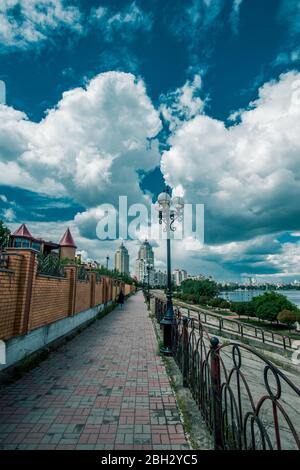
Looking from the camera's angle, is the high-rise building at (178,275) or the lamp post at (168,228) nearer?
the lamp post at (168,228)

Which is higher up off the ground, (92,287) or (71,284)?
(71,284)

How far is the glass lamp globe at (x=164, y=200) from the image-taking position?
7293 millimetres

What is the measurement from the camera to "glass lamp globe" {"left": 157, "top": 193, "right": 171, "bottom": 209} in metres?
7.29

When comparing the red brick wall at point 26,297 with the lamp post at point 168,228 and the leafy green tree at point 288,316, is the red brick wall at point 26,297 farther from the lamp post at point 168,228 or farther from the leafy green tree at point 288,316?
the leafy green tree at point 288,316

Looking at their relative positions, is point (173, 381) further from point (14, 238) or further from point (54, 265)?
point (14, 238)

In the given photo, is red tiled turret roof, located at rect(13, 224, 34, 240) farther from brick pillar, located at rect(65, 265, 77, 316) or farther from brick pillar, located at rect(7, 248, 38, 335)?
brick pillar, located at rect(7, 248, 38, 335)

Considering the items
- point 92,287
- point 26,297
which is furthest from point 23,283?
point 92,287

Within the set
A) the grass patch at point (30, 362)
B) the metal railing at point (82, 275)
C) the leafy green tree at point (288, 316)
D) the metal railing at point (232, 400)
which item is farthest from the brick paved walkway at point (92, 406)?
the leafy green tree at point (288, 316)

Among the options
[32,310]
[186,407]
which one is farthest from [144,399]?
[32,310]

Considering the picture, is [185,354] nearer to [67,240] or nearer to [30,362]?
[30,362]

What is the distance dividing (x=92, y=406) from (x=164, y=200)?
5177 millimetres

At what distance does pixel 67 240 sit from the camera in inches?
1822

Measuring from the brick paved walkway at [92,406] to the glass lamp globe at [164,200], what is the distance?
402cm

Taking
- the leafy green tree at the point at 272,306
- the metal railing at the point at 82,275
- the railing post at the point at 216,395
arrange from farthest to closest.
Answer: the leafy green tree at the point at 272,306
the metal railing at the point at 82,275
the railing post at the point at 216,395
